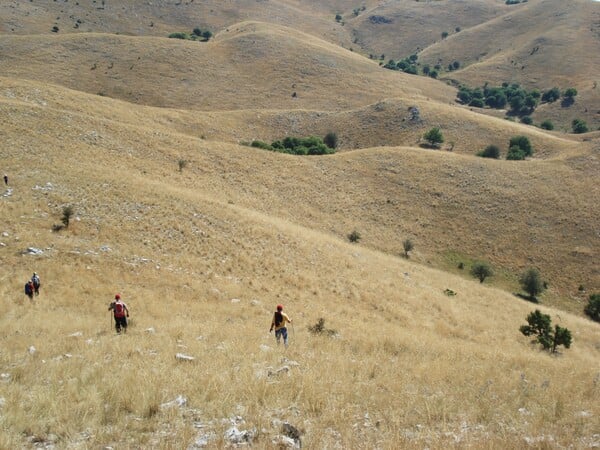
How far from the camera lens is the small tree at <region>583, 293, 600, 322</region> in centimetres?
3722

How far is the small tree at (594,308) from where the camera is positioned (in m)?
37.2

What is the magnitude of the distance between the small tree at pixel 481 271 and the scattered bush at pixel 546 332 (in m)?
15.2

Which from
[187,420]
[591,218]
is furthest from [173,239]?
[591,218]

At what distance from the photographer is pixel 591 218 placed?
1976 inches

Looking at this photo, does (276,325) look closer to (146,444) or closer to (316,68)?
(146,444)

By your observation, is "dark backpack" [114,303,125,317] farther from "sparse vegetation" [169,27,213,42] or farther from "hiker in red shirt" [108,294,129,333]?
"sparse vegetation" [169,27,213,42]

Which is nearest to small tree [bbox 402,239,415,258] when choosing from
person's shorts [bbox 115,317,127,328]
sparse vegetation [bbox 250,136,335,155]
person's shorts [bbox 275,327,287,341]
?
sparse vegetation [bbox 250,136,335,155]

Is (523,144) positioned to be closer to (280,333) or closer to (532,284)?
(532,284)

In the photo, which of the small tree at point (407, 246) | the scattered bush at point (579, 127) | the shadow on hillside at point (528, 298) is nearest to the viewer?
the shadow on hillside at point (528, 298)

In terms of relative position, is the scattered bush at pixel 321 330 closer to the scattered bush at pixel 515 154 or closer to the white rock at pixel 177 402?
the white rock at pixel 177 402

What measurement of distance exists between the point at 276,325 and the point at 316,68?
110278 mm

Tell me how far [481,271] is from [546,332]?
56.9 ft

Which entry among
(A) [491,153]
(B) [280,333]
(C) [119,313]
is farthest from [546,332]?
(A) [491,153]

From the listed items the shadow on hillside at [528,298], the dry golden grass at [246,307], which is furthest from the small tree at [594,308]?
the dry golden grass at [246,307]
